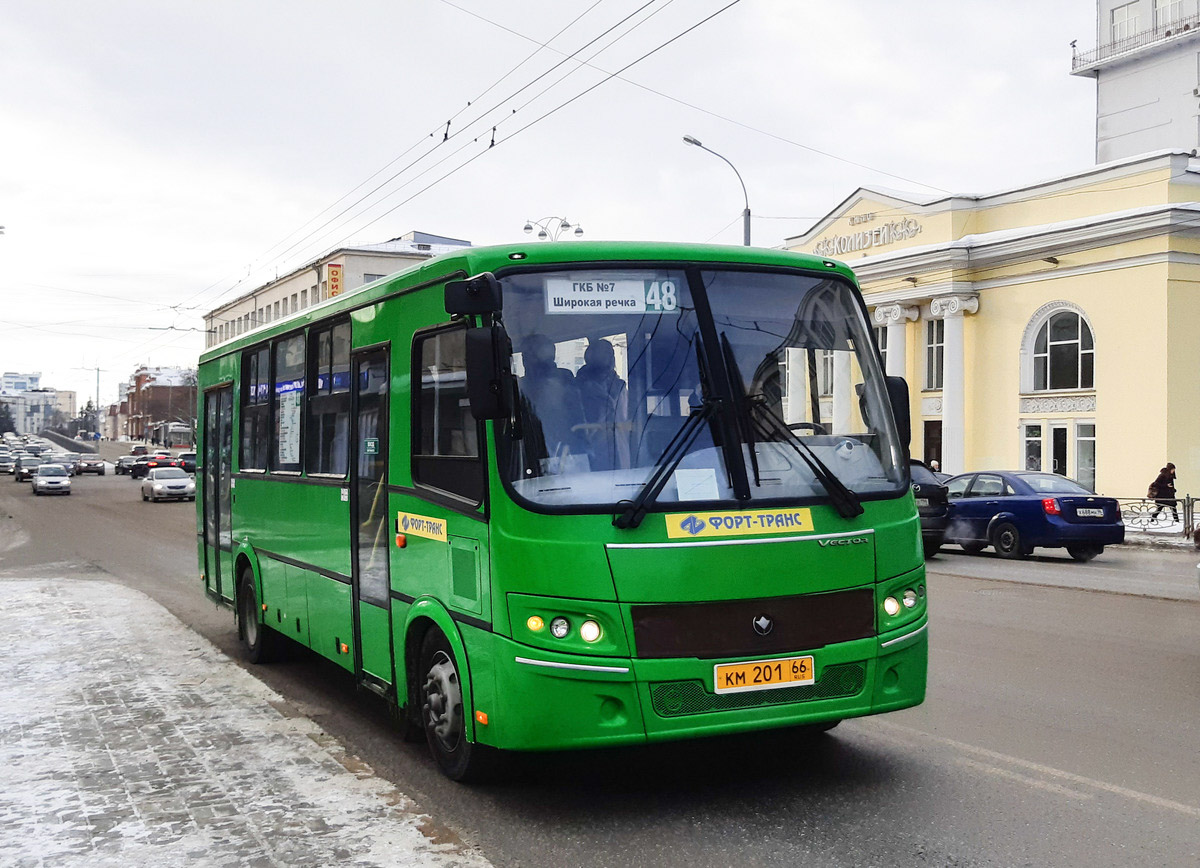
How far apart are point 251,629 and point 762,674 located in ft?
20.0

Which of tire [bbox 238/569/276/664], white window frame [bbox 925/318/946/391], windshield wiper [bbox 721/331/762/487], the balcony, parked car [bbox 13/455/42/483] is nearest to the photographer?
windshield wiper [bbox 721/331/762/487]

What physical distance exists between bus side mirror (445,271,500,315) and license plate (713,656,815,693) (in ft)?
6.13

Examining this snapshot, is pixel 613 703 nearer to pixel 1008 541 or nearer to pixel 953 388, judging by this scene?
pixel 1008 541

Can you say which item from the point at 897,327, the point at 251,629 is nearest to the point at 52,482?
the point at 897,327

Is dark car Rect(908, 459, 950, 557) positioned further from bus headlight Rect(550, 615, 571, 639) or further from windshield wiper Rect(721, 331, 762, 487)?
bus headlight Rect(550, 615, 571, 639)

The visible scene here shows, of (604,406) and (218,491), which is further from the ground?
(604,406)

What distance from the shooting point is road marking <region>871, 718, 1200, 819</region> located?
550cm

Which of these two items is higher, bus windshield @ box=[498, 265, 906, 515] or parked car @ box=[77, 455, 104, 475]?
bus windshield @ box=[498, 265, 906, 515]

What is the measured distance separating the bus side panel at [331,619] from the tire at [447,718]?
1402 millimetres

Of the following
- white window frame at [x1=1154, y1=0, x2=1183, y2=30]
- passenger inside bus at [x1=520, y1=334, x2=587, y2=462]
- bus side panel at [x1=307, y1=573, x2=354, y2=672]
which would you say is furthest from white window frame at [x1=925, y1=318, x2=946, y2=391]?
passenger inside bus at [x1=520, y1=334, x2=587, y2=462]

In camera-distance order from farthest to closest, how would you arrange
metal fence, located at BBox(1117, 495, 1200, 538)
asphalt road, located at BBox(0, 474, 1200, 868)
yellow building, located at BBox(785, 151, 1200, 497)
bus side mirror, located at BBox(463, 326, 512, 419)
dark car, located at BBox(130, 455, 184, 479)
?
dark car, located at BBox(130, 455, 184, 479) < yellow building, located at BBox(785, 151, 1200, 497) < metal fence, located at BBox(1117, 495, 1200, 538) < bus side mirror, located at BBox(463, 326, 512, 419) < asphalt road, located at BBox(0, 474, 1200, 868)

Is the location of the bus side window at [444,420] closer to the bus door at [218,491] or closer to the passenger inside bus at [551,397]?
the passenger inside bus at [551,397]

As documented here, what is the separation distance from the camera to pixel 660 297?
584 cm

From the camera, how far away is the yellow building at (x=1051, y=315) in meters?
31.4
